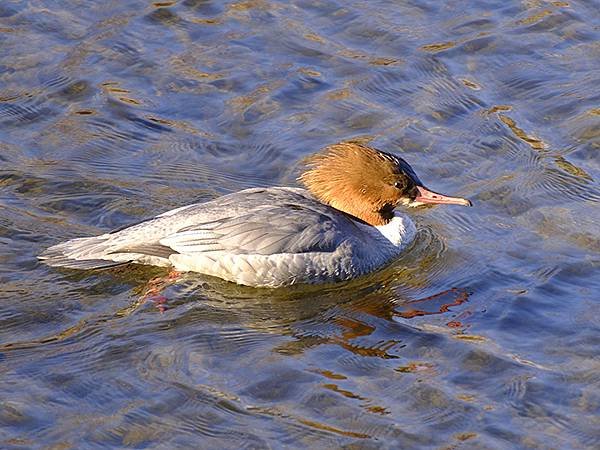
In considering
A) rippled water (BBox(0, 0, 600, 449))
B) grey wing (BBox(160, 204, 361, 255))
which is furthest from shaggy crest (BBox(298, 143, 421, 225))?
grey wing (BBox(160, 204, 361, 255))

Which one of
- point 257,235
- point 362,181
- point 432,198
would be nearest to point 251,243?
point 257,235

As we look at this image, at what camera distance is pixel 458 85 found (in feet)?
38.1

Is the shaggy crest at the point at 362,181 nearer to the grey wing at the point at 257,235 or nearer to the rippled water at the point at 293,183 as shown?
the rippled water at the point at 293,183

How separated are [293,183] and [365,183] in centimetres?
101

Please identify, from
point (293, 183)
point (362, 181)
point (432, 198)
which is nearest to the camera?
point (432, 198)

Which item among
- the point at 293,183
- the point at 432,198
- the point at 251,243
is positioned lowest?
the point at 293,183

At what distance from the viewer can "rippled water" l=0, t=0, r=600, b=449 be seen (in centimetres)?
737

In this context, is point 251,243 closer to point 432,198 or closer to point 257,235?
point 257,235

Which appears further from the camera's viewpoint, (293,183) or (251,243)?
(293,183)

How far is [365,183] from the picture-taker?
9.57m

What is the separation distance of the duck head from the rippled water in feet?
1.43

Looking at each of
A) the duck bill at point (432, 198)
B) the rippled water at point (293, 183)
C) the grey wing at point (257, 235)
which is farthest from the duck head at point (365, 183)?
the grey wing at point (257, 235)

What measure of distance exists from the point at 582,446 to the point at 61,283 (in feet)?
12.5

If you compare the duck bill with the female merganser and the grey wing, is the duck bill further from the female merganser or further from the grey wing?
the grey wing
